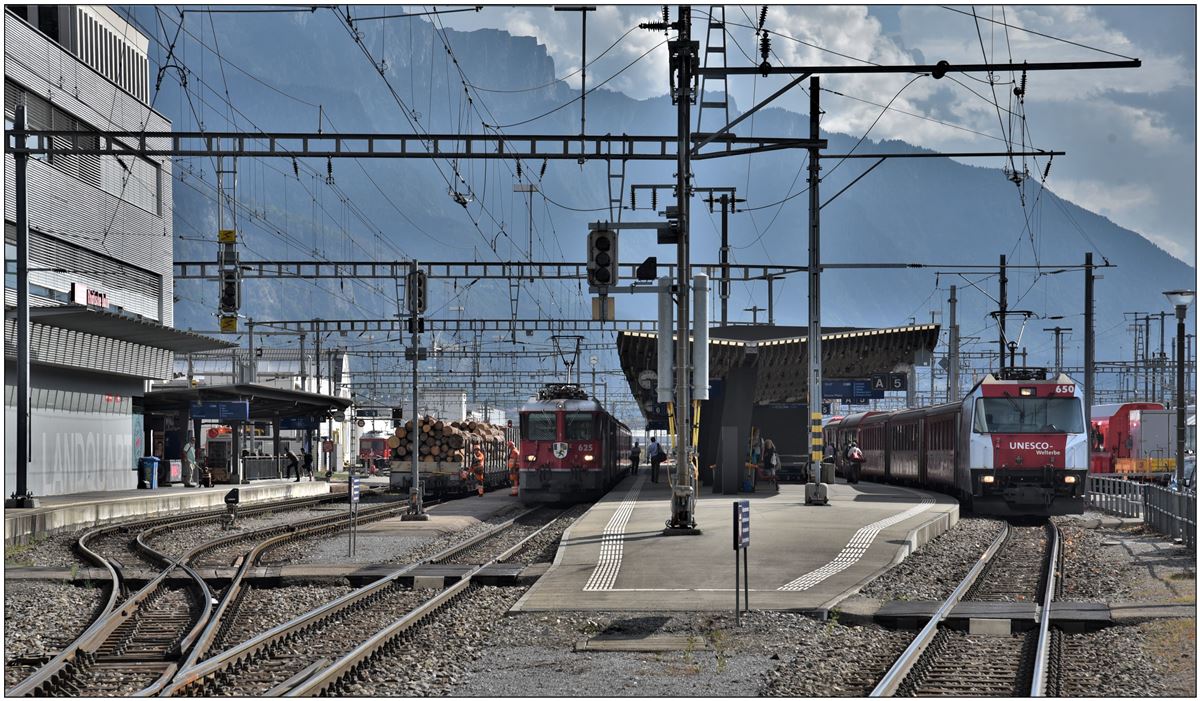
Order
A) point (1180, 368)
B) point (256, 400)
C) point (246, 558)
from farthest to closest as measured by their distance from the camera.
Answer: point (256, 400) < point (1180, 368) < point (246, 558)

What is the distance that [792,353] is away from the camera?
3497 cm

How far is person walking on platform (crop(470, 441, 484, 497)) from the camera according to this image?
50.4 metres

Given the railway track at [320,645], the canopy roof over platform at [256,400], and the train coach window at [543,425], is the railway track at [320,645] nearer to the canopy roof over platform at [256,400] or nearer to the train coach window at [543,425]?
the train coach window at [543,425]

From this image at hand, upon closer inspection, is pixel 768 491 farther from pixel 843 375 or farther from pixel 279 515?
pixel 279 515

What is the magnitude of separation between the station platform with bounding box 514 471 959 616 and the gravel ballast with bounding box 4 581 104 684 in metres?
4.49

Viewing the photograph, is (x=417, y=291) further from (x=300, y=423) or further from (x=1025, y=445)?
(x=300, y=423)

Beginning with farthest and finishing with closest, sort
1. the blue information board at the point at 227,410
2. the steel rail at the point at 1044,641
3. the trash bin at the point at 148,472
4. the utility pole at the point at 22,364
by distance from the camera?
the blue information board at the point at 227,410
the trash bin at the point at 148,472
the utility pole at the point at 22,364
the steel rail at the point at 1044,641

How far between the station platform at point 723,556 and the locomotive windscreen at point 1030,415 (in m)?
2.84

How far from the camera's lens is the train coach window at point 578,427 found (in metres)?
37.7

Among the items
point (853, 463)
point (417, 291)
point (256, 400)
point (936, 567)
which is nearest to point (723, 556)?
point (936, 567)

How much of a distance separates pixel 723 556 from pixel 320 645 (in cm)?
716

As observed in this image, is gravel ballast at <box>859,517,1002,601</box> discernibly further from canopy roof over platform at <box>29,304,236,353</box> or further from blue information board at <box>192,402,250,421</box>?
blue information board at <box>192,402,250,421</box>

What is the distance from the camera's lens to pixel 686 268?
20.8m

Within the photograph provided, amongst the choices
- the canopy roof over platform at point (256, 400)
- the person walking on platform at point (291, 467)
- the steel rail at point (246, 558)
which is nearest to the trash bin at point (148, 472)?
the canopy roof over platform at point (256, 400)
